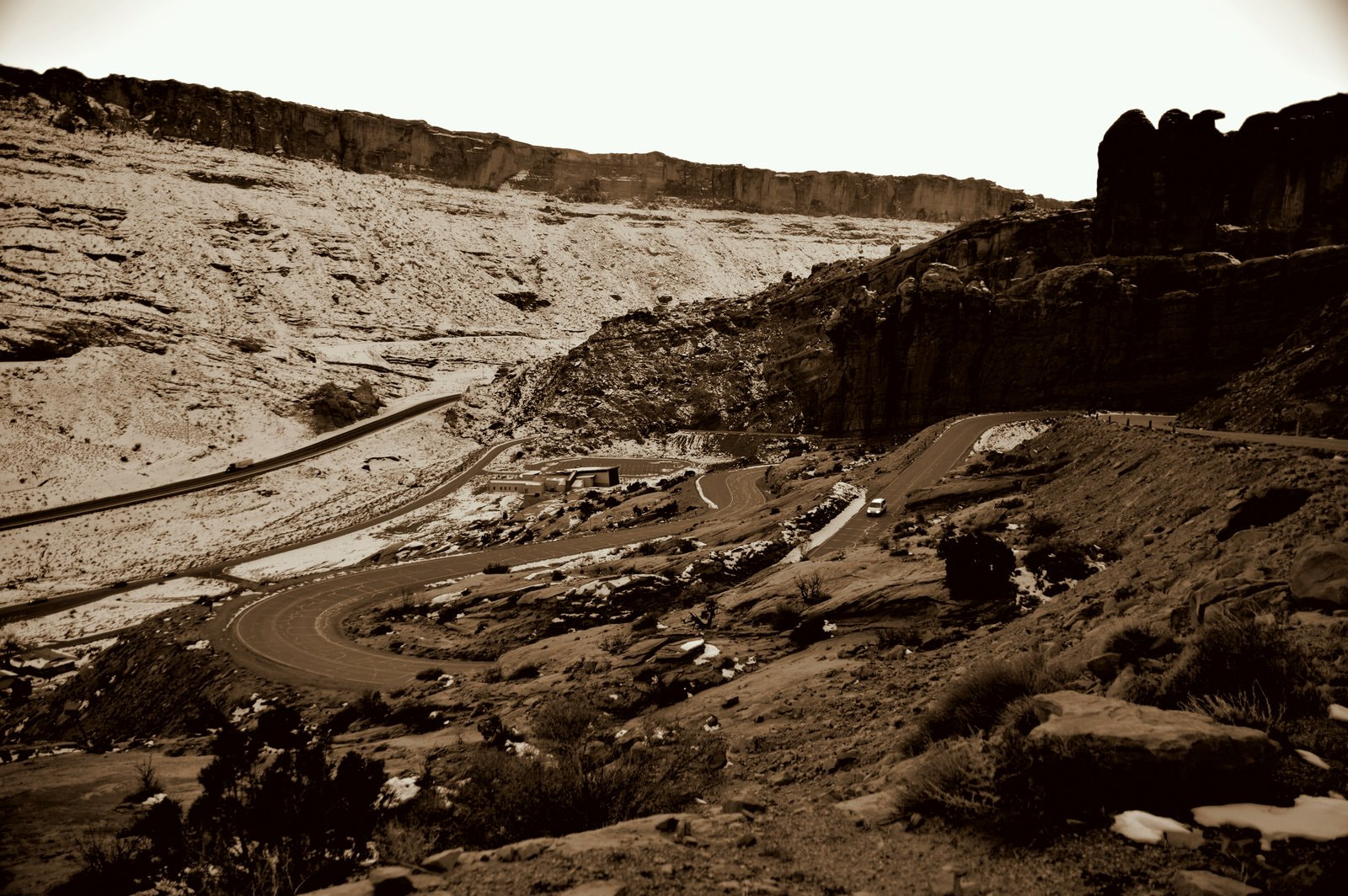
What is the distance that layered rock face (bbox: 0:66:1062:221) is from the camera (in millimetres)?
126938

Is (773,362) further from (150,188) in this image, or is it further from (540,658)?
(150,188)

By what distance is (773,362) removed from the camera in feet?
253

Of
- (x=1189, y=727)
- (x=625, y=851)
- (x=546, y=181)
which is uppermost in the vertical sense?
(x=546, y=181)

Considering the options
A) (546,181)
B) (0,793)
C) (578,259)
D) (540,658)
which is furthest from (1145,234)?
(546,181)

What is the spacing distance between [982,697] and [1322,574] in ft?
11.8

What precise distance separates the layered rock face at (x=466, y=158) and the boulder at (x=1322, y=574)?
155418 millimetres

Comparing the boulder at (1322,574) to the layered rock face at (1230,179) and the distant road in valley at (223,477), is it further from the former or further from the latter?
the distant road in valley at (223,477)

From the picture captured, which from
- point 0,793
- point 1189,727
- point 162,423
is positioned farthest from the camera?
point 162,423

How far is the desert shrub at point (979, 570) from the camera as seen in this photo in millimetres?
14594

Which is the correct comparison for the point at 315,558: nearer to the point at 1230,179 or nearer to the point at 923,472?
the point at 923,472

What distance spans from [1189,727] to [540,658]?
15.5m

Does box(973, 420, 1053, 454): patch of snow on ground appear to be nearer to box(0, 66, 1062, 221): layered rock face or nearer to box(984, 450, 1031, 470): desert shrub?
box(984, 450, 1031, 470): desert shrub

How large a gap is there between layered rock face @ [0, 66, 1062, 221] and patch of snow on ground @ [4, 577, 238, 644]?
11412 cm

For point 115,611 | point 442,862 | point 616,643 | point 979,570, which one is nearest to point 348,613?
point 616,643
